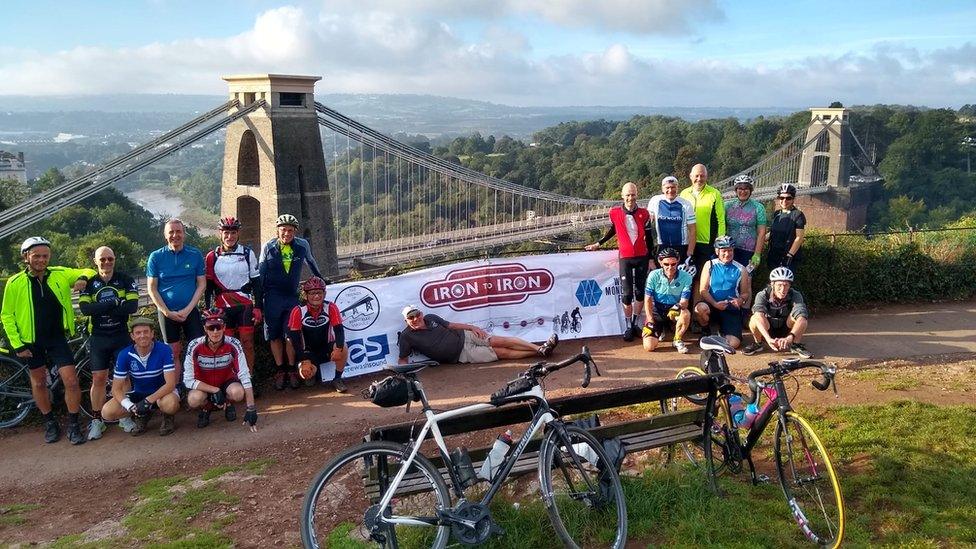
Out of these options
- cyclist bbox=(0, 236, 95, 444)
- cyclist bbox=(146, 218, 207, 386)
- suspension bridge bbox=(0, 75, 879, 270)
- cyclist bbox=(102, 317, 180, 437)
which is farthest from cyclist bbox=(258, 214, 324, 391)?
suspension bridge bbox=(0, 75, 879, 270)

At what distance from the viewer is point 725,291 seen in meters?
7.52

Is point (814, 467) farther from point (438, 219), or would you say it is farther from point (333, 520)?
point (438, 219)

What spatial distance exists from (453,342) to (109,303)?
3.19m

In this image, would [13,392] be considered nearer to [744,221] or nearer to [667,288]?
[667,288]

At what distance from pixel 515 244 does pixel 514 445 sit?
96.5 ft

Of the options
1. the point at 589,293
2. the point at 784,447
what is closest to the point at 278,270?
the point at 589,293

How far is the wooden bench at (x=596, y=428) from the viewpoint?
12.3ft

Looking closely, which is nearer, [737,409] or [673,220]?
[737,409]

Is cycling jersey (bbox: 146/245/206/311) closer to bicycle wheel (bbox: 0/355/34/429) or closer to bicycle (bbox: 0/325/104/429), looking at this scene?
Result: bicycle (bbox: 0/325/104/429)

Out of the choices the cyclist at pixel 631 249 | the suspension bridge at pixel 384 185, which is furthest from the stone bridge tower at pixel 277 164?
the cyclist at pixel 631 249

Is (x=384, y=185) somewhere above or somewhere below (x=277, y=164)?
below

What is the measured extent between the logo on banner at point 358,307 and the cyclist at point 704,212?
3.53m

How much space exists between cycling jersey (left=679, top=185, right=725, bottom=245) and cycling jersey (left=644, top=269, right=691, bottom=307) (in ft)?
1.93

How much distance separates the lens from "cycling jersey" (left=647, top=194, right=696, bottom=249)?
25.4ft
